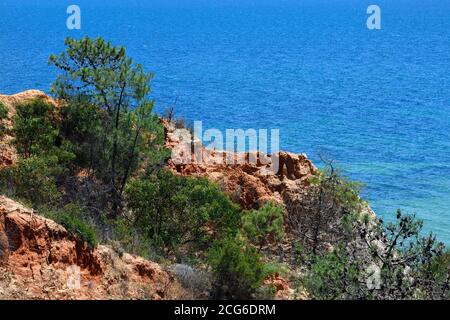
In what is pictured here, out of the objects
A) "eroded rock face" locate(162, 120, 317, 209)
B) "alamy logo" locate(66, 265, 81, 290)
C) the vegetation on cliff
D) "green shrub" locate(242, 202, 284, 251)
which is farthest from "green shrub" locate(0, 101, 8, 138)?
"alamy logo" locate(66, 265, 81, 290)

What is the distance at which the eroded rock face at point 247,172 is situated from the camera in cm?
2856

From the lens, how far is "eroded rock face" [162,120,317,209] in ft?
93.7

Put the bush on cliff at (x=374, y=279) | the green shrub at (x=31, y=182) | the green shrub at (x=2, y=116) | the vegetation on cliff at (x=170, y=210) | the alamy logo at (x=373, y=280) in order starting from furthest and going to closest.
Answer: the green shrub at (x=2, y=116), the green shrub at (x=31, y=182), the vegetation on cliff at (x=170, y=210), the alamy logo at (x=373, y=280), the bush on cliff at (x=374, y=279)

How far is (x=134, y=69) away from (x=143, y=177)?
3.63 metres

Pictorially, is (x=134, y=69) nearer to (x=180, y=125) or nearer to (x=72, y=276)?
(x=180, y=125)

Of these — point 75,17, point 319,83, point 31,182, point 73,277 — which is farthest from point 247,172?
point 75,17

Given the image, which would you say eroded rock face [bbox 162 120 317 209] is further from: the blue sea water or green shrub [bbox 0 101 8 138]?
the blue sea water

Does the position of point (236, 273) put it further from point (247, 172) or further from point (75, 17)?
point (75, 17)

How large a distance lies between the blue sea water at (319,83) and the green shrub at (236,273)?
23.0 metres

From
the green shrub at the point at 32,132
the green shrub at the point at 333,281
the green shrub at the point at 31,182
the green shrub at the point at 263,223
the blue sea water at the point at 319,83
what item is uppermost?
the blue sea water at the point at 319,83

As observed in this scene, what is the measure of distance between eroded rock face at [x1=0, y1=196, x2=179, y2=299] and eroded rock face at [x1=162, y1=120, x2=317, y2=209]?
10665 millimetres

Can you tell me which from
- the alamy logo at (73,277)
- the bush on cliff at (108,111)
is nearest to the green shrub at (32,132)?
the bush on cliff at (108,111)

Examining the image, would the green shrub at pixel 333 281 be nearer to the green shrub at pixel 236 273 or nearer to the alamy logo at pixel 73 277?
the green shrub at pixel 236 273

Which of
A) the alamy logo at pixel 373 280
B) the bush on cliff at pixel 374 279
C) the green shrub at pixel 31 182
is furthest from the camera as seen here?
the green shrub at pixel 31 182
